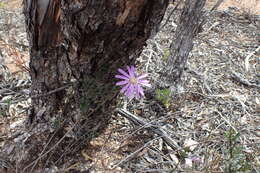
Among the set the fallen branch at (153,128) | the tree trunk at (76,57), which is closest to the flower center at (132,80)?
the tree trunk at (76,57)

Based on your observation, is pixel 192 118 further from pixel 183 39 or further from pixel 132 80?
pixel 132 80

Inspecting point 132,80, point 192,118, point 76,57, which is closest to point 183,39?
point 192,118

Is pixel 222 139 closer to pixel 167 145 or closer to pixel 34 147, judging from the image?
pixel 167 145

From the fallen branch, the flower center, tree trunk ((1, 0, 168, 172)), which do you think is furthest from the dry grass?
the flower center

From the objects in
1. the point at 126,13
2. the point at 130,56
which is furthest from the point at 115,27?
the point at 130,56

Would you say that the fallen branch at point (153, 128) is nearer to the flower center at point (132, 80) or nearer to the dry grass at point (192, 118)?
the dry grass at point (192, 118)
